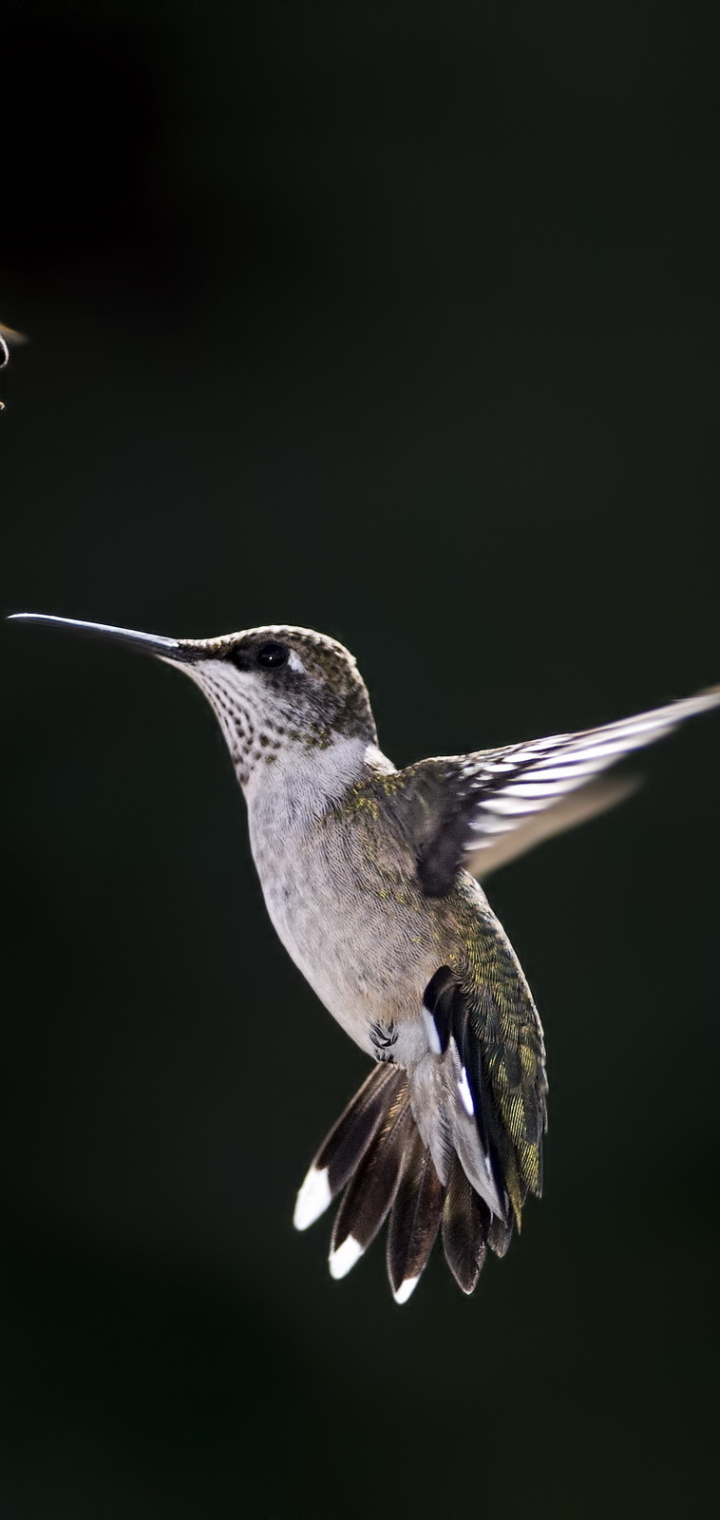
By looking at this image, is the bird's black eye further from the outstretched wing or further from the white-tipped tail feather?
the white-tipped tail feather

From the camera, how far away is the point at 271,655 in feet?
2.09

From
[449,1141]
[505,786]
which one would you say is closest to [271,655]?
[505,786]

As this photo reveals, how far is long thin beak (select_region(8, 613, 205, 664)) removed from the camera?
552 millimetres

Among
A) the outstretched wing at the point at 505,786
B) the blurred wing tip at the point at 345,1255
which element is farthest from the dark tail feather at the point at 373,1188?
the outstretched wing at the point at 505,786

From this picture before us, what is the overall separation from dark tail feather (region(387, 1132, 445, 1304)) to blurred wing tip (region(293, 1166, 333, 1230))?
1.7 inches

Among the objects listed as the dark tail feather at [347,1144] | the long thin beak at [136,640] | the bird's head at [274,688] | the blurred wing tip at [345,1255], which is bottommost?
the blurred wing tip at [345,1255]

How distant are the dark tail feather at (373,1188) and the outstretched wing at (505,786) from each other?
0.17m

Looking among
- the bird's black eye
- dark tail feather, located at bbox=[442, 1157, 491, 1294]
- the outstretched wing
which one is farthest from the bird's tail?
the bird's black eye

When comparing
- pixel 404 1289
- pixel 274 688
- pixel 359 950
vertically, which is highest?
pixel 274 688

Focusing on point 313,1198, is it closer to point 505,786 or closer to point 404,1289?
point 404,1289

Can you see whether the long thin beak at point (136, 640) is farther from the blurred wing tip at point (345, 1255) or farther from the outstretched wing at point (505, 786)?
the blurred wing tip at point (345, 1255)

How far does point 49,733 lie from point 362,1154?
119 cm

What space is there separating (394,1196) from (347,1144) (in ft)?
0.13

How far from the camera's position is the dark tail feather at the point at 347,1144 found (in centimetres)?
77
